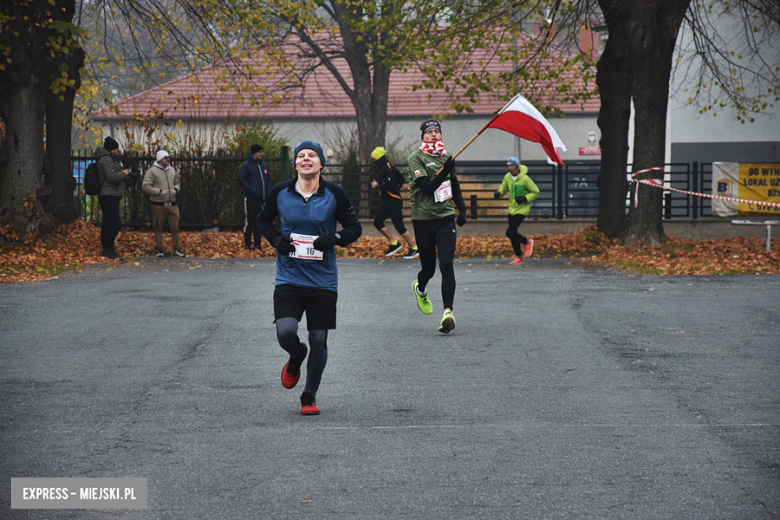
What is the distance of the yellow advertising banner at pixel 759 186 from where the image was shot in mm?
20234

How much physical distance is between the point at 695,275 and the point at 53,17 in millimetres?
11664

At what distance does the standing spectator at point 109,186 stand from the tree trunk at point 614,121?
32.1ft

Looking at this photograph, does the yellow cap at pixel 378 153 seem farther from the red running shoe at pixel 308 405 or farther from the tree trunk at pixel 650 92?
the red running shoe at pixel 308 405

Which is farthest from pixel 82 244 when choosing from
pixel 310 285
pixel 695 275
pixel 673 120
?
pixel 673 120

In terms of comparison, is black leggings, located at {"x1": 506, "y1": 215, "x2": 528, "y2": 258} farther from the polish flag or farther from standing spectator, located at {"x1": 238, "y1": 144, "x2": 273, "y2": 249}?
the polish flag

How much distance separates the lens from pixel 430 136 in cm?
844

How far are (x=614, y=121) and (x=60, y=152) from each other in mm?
11112

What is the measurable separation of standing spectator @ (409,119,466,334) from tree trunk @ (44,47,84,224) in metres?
9.65

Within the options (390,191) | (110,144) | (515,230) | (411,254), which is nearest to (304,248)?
(515,230)

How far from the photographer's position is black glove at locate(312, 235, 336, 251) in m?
5.44

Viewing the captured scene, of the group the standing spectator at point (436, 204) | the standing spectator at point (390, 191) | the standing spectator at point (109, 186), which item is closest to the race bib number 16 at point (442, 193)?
the standing spectator at point (436, 204)

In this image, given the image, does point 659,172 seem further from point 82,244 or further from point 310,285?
point 310,285

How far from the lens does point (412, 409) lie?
5.64m

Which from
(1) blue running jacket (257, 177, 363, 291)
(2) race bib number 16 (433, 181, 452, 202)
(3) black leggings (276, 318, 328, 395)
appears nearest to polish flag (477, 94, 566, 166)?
(2) race bib number 16 (433, 181, 452, 202)
